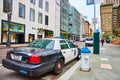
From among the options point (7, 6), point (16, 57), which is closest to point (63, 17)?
point (7, 6)

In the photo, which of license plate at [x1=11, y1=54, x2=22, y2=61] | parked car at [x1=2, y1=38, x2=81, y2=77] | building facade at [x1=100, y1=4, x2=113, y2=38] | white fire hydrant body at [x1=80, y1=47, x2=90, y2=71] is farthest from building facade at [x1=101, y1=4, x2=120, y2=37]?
license plate at [x1=11, y1=54, x2=22, y2=61]

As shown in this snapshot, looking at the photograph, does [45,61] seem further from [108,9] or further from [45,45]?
[108,9]

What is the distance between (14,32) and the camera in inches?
1098

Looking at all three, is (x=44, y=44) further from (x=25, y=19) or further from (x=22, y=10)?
(x=25, y=19)

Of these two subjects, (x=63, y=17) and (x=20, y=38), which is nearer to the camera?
(x=20, y=38)

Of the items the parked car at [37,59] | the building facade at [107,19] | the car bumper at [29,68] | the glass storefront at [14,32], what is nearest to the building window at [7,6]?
the glass storefront at [14,32]

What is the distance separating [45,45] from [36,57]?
4.25ft

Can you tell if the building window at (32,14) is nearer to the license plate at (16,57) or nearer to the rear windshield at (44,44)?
the rear windshield at (44,44)

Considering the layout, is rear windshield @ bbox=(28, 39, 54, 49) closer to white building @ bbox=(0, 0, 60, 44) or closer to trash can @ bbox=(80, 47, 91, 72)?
trash can @ bbox=(80, 47, 91, 72)

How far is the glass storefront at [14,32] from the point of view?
25.3 metres

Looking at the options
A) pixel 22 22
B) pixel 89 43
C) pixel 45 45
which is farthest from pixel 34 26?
pixel 45 45

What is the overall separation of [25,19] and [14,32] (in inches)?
165

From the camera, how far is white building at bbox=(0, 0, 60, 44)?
25.1 m

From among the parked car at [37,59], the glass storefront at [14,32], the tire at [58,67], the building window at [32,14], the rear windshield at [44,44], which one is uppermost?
the building window at [32,14]
